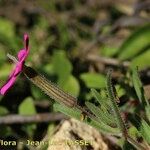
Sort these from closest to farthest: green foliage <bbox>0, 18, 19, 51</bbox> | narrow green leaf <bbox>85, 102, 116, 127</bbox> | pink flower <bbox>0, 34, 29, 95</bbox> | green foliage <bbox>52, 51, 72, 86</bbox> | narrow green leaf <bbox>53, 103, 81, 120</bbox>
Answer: pink flower <bbox>0, 34, 29, 95</bbox> → narrow green leaf <bbox>85, 102, 116, 127</bbox> → narrow green leaf <bbox>53, 103, 81, 120</bbox> → green foliage <bbox>52, 51, 72, 86</bbox> → green foliage <bbox>0, 18, 19, 51</bbox>

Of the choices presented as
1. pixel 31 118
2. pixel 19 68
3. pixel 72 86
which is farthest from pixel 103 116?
pixel 72 86

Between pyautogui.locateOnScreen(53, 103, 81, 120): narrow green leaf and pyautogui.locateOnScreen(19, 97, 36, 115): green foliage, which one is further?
pyautogui.locateOnScreen(19, 97, 36, 115): green foliage

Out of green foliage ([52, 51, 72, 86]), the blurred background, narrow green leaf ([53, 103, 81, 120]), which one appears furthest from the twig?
narrow green leaf ([53, 103, 81, 120])

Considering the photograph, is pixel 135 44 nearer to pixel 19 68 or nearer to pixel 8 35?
pixel 8 35

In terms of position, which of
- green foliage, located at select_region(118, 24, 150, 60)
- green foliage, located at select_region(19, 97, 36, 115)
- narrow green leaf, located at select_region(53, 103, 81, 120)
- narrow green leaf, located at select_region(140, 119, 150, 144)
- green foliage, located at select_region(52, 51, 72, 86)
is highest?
green foliage, located at select_region(118, 24, 150, 60)

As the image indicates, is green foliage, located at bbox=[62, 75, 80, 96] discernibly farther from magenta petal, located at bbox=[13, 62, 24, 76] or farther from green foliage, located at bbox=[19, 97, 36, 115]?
magenta petal, located at bbox=[13, 62, 24, 76]

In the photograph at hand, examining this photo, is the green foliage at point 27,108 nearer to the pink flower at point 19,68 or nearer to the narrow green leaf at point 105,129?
the narrow green leaf at point 105,129

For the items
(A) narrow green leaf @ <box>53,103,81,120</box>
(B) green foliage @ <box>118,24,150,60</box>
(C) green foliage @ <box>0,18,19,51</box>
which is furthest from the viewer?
(C) green foliage @ <box>0,18,19,51</box>

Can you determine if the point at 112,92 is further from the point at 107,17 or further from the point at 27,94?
the point at 107,17
